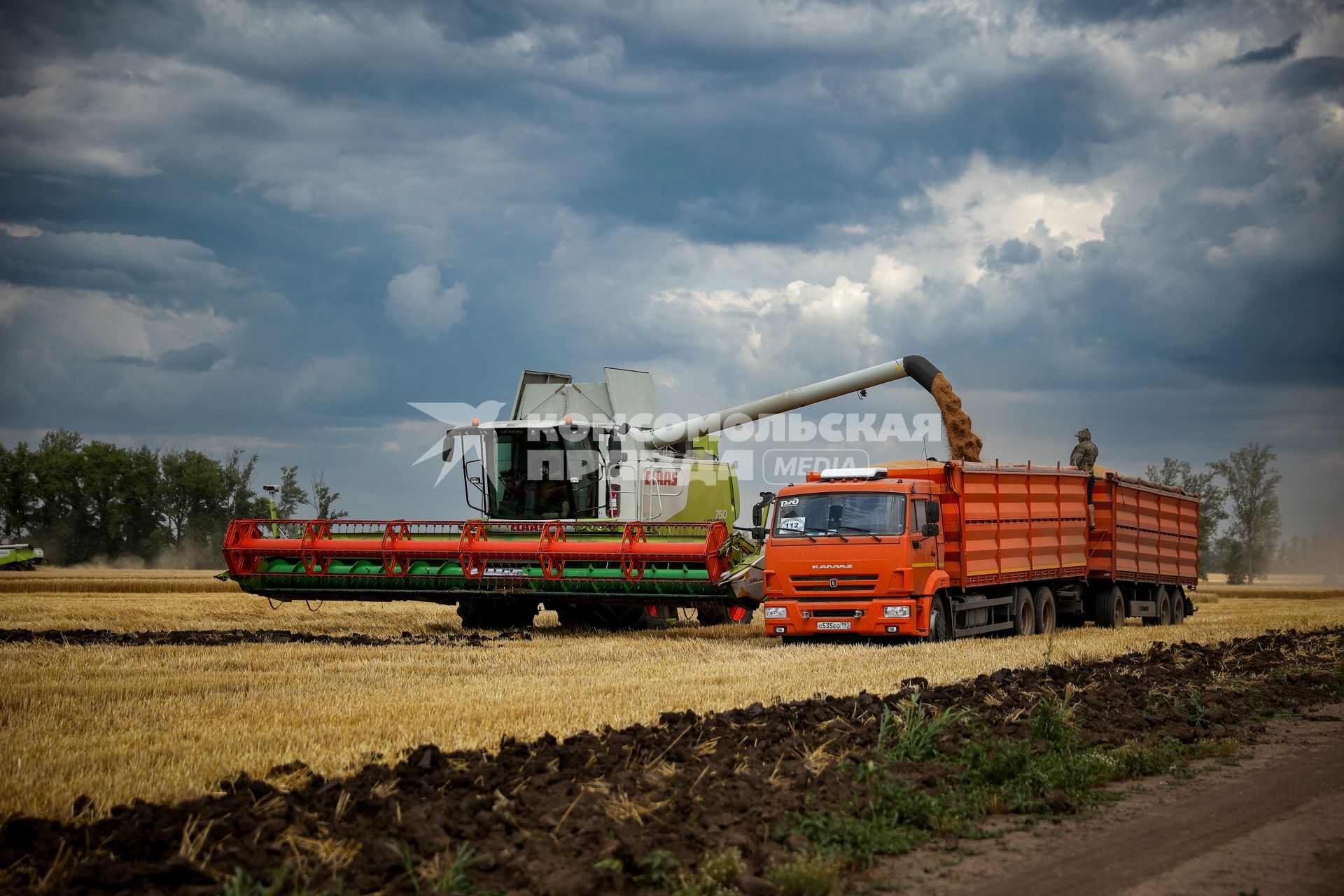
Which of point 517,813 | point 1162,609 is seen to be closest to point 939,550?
point 1162,609

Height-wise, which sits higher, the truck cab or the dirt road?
the truck cab

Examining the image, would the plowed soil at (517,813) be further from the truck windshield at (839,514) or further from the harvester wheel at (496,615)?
the harvester wheel at (496,615)

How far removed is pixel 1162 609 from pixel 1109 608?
2937 millimetres

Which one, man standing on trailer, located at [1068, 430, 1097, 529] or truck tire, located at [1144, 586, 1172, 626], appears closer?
man standing on trailer, located at [1068, 430, 1097, 529]

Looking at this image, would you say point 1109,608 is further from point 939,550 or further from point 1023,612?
point 939,550

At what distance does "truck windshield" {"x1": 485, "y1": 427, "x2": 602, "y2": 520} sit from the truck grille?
4.75 metres

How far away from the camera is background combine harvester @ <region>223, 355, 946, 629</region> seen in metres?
16.8

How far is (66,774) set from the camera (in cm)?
667

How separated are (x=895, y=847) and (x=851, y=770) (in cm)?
121

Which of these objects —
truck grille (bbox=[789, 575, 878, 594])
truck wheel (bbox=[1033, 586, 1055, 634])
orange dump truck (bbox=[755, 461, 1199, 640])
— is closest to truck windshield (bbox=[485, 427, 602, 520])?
orange dump truck (bbox=[755, 461, 1199, 640])

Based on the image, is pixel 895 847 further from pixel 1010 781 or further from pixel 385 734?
pixel 385 734

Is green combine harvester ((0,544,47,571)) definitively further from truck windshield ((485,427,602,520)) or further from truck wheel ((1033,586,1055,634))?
truck wheel ((1033,586,1055,634))

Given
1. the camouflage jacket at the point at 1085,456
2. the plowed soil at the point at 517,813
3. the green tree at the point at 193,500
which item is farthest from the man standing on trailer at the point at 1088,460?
the green tree at the point at 193,500

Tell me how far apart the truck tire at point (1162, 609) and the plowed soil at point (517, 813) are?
50.1ft
